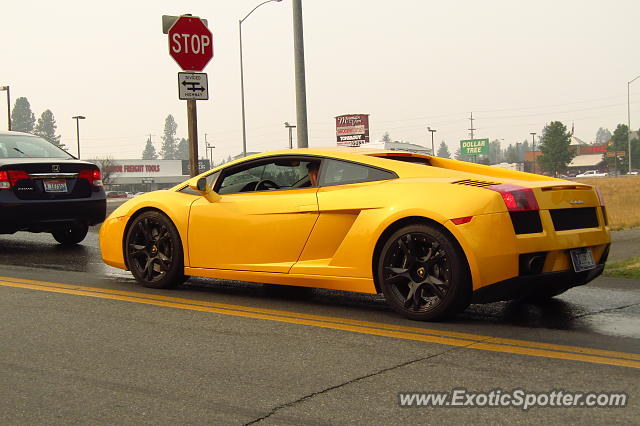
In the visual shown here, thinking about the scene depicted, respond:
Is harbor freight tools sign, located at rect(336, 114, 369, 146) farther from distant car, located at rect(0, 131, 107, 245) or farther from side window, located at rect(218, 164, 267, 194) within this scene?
side window, located at rect(218, 164, 267, 194)

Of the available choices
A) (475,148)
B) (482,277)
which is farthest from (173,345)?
(475,148)

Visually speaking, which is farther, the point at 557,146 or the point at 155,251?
the point at 557,146

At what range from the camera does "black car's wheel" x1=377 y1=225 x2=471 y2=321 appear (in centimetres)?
570

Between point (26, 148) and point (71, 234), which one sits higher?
point (26, 148)

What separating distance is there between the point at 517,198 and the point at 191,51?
7.68 m

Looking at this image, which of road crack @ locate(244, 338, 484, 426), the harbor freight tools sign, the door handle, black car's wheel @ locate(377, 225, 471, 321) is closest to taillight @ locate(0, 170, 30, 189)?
the door handle

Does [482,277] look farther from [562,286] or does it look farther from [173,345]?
[173,345]

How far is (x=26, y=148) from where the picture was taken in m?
11.2

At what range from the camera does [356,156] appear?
661 centimetres

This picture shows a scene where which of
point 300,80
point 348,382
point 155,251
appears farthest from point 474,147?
point 348,382

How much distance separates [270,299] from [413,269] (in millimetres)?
1629

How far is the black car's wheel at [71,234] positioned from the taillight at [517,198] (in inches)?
310

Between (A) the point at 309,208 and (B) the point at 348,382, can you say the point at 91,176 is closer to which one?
(A) the point at 309,208

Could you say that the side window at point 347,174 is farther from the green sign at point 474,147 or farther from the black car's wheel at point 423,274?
the green sign at point 474,147
